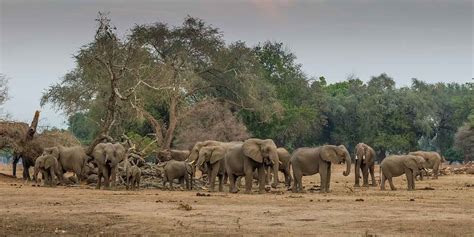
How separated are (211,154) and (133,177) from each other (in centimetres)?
348

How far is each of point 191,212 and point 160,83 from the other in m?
30.8

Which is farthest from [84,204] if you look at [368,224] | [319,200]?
[368,224]

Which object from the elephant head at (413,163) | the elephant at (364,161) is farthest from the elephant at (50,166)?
the elephant head at (413,163)

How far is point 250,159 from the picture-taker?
93.3 ft

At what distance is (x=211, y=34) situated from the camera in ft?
195

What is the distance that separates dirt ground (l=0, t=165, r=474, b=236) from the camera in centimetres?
1508

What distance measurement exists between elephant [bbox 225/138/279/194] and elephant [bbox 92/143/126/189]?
4.85 metres

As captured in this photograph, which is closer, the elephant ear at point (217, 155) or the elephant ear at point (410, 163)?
the elephant ear at point (217, 155)

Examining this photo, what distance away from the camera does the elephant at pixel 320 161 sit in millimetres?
29547

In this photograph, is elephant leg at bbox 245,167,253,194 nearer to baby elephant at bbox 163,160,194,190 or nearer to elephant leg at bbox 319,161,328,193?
elephant leg at bbox 319,161,328,193

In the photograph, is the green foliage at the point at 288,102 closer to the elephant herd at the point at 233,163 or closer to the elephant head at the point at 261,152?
A: the elephant herd at the point at 233,163

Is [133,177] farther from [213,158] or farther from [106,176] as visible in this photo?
[213,158]

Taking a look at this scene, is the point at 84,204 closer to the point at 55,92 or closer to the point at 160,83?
the point at 160,83

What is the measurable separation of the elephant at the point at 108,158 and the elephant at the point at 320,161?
7233mm
